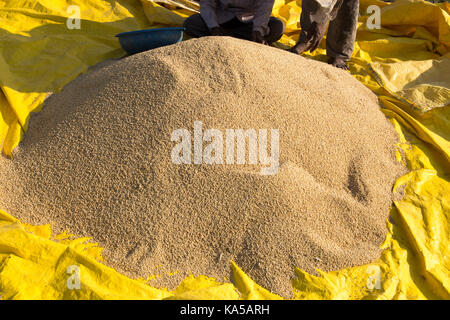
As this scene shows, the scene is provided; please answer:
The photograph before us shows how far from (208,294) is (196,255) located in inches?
7.6

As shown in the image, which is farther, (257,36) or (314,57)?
(314,57)

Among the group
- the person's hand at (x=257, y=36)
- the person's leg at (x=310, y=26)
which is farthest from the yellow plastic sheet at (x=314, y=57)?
the person's hand at (x=257, y=36)

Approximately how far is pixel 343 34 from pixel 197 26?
1.05 metres

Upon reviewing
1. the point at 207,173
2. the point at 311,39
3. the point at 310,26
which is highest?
the point at 310,26

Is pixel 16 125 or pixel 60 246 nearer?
pixel 60 246

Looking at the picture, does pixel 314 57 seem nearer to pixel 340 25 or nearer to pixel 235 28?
pixel 340 25

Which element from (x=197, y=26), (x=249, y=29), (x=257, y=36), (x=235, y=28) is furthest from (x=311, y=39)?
(x=197, y=26)

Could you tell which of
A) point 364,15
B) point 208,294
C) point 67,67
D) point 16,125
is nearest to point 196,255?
point 208,294

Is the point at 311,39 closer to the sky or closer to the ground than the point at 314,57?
closer to the sky

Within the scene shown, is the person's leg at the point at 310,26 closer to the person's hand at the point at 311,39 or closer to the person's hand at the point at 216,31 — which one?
the person's hand at the point at 311,39

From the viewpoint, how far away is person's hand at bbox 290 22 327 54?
8.64 ft

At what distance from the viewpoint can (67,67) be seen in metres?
2.36

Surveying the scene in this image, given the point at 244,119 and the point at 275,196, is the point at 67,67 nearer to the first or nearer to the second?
the point at 244,119

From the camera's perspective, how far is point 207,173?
1.60 m
